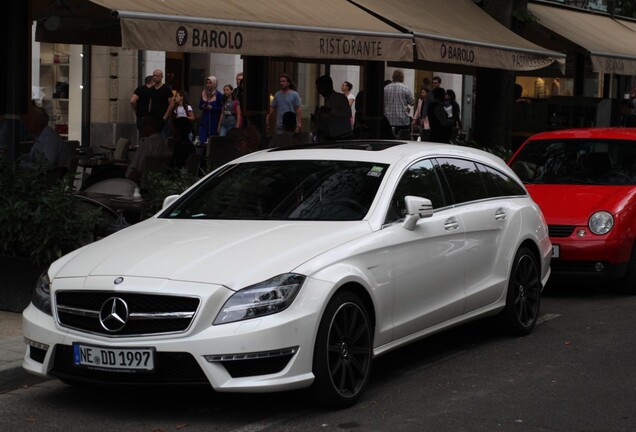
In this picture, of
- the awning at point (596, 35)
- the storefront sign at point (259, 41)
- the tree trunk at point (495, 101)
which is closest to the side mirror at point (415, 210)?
the storefront sign at point (259, 41)

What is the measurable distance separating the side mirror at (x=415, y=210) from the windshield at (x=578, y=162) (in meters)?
4.97

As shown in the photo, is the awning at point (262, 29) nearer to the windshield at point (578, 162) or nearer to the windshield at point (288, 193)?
the windshield at point (578, 162)

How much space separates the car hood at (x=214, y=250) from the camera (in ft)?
21.5

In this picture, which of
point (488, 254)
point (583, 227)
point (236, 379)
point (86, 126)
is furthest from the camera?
point (86, 126)

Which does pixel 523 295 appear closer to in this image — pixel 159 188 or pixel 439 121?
pixel 159 188

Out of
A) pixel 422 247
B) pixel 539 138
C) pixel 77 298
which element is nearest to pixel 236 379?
pixel 77 298

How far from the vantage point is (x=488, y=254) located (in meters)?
8.65

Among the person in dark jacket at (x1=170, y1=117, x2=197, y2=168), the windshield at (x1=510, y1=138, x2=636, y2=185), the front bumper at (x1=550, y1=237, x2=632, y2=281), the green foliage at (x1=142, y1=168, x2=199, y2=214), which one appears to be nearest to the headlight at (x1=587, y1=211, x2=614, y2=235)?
the front bumper at (x1=550, y1=237, x2=632, y2=281)

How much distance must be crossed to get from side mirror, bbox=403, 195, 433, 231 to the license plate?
2006mm

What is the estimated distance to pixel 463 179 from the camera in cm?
874

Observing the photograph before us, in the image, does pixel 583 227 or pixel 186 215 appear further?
pixel 583 227

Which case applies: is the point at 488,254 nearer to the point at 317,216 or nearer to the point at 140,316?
the point at 317,216

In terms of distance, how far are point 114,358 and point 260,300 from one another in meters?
0.86

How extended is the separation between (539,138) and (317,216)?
6.08m
